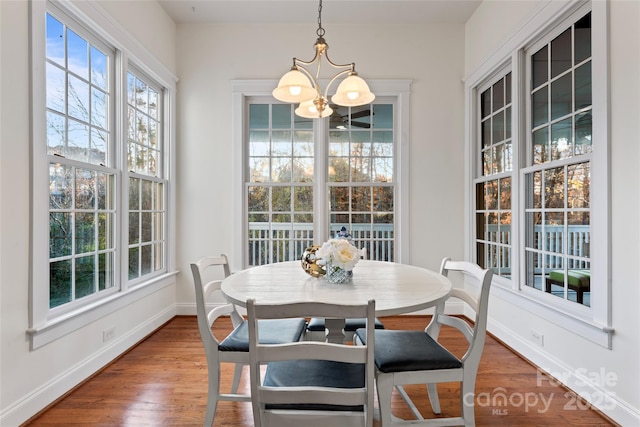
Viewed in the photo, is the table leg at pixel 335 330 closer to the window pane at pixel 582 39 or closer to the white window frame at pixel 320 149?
the white window frame at pixel 320 149

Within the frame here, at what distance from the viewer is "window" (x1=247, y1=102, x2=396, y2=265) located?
12.6ft

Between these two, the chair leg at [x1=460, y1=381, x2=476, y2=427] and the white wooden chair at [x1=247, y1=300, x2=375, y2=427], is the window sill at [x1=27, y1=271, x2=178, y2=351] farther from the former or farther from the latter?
the chair leg at [x1=460, y1=381, x2=476, y2=427]

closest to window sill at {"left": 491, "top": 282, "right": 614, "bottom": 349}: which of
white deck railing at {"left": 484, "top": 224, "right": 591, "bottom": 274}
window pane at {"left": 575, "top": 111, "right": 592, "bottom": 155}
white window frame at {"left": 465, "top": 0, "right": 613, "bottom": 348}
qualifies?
white window frame at {"left": 465, "top": 0, "right": 613, "bottom": 348}

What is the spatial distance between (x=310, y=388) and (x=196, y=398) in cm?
126

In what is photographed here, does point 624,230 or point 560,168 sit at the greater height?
point 560,168

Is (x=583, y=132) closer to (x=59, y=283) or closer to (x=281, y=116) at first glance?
(x=281, y=116)

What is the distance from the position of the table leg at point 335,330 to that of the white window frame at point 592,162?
148 cm

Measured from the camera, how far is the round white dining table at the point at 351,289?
151 cm

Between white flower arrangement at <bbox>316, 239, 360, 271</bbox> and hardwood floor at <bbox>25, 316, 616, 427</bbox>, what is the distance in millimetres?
933

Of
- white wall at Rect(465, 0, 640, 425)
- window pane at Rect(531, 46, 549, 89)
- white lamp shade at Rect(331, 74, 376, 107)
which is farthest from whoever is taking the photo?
window pane at Rect(531, 46, 549, 89)

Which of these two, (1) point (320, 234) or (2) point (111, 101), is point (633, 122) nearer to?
(1) point (320, 234)

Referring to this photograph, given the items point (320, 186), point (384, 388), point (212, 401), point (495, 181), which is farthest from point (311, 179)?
point (384, 388)

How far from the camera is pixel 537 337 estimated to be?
2547 millimetres

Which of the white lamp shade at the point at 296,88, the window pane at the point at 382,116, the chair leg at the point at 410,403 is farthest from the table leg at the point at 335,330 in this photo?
the window pane at the point at 382,116
